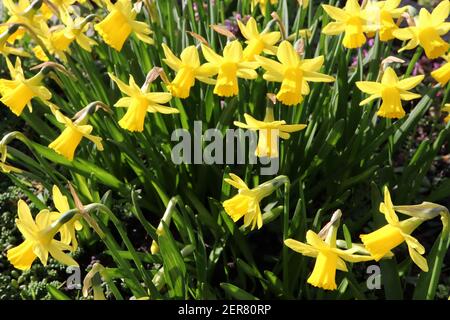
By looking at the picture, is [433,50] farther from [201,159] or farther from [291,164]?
[201,159]

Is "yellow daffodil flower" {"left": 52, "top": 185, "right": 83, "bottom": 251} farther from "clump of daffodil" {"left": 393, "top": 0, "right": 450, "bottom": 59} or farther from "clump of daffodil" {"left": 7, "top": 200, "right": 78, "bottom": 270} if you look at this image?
"clump of daffodil" {"left": 393, "top": 0, "right": 450, "bottom": 59}

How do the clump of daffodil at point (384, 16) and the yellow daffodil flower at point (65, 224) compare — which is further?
the clump of daffodil at point (384, 16)

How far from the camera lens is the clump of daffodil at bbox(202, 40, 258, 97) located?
1.88m

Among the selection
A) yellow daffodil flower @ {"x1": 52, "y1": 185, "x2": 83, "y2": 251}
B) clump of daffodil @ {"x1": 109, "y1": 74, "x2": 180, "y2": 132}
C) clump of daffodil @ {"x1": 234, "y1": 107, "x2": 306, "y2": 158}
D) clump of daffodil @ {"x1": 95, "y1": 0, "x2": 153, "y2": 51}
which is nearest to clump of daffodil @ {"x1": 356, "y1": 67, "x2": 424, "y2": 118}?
clump of daffodil @ {"x1": 234, "y1": 107, "x2": 306, "y2": 158}

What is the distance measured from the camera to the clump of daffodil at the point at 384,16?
80.8 inches

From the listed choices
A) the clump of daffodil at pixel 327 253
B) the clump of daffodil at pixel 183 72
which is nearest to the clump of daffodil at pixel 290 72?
the clump of daffodil at pixel 183 72

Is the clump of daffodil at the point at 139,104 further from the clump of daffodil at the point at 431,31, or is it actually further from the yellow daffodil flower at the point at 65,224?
the clump of daffodil at the point at 431,31

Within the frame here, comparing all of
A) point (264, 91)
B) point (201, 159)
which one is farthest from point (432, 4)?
point (201, 159)

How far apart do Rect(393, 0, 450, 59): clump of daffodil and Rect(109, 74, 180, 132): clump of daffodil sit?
0.78 m

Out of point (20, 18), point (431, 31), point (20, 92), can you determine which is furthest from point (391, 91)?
point (20, 18)

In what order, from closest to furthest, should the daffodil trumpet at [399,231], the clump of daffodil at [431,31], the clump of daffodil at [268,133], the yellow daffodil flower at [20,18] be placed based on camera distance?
the daffodil trumpet at [399,231], the clump of daffodil at [268,133], the clump of daffodil at [431,31], the yellow daffodil flower at [20,18]

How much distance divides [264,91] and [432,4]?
2.05 meters

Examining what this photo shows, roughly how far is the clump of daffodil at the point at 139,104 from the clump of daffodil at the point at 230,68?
165 millimetres

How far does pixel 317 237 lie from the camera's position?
5.20ft
